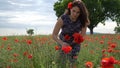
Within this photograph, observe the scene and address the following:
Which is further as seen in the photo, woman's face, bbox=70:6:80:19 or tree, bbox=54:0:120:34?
tree, bbox=54:0:120:34

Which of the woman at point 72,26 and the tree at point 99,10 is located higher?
the woman at point 72,26

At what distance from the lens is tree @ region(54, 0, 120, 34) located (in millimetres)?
52156

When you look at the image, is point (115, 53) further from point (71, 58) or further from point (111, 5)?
point (111, 5)

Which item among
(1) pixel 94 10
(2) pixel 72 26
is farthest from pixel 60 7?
(2) pixel 72 26

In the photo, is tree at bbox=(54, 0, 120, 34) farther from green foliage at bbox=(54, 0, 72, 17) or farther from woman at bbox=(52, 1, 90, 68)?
woman at bbox=(52, 1, 90, 68)

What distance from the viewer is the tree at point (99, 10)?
2053 inches

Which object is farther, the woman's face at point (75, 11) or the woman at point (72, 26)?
the woman at point (72, 26)

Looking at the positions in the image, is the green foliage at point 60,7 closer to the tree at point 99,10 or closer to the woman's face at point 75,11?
the tree at point 99,10

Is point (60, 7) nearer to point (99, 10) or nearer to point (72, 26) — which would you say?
point (99, 10)

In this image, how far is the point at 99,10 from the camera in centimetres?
5234

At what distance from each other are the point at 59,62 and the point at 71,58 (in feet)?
1.81

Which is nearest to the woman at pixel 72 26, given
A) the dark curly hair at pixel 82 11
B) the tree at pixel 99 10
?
the dark curly hair at pixel 82 11

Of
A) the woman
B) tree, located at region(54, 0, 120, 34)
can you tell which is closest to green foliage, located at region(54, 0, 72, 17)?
tree, located at region(54, 0, 120, 34)

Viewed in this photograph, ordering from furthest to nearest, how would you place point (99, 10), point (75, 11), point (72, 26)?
point (99, 10)
point (72, 26)
point (75, 11)
